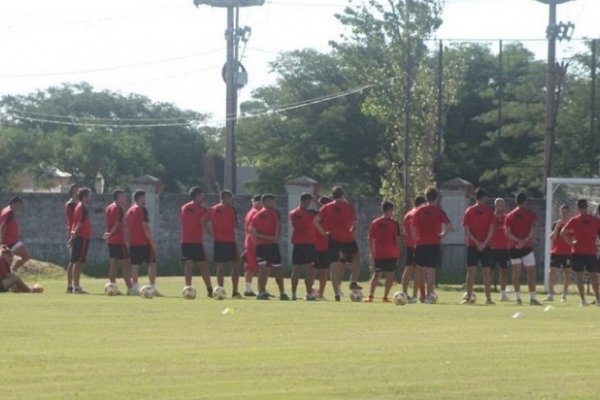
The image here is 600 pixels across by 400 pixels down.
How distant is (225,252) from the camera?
30.8 meters

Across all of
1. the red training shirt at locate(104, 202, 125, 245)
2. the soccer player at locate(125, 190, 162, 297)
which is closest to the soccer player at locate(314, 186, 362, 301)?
the soccer player at locate(125, 190, 162, 297)

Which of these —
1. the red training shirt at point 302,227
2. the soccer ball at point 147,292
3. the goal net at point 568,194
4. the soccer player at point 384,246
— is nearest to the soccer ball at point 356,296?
the soccer player at point 384,246

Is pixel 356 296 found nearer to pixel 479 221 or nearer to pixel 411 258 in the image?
pixel 411 258

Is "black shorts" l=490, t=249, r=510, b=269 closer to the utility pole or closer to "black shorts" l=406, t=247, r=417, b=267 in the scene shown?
"black shorts" l=406, t=247, r=417, b=267

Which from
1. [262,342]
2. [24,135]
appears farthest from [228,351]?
[24,135]

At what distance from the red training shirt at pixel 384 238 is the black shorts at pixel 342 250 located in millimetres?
643

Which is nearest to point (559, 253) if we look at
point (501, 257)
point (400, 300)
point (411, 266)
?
point (501, 257)

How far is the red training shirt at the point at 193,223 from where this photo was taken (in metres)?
30.5

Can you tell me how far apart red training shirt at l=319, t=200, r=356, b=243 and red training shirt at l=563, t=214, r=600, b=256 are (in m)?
4.06

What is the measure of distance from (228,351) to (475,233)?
13536 mm

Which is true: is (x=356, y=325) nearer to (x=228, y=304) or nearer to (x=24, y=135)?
(x=228, y=304)

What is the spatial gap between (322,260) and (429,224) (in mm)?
2441

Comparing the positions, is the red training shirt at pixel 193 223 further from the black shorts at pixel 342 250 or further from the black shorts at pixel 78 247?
the black shorts at pixel 342 250

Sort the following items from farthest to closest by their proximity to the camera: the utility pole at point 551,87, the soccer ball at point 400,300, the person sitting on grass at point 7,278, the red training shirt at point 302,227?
the utility pole at point 551,87 < the person sitting on grass at point 7,278 < the red training shirt at point 302,227 < the soccer ball at point 400,300
